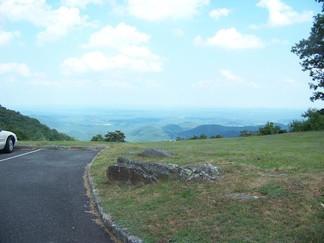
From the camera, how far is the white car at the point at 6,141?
52.2 ft

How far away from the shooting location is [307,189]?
6.96 m

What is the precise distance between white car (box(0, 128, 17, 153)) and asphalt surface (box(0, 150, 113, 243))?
243 centimetres

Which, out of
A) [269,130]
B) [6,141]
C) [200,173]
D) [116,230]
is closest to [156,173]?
[200,173]

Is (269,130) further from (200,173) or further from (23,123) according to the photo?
(23,123)

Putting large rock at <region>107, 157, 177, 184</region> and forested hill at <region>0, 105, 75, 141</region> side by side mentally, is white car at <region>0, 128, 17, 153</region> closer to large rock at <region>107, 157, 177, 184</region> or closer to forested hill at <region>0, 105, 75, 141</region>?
large rock at <region>107, 157, 177, 184</region>

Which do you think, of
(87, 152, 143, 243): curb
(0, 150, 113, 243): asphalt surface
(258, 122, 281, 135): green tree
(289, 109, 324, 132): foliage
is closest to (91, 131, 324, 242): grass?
(87, 152, 143, 243): curb

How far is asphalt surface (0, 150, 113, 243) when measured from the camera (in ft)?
19.5

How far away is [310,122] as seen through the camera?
33.0 meters

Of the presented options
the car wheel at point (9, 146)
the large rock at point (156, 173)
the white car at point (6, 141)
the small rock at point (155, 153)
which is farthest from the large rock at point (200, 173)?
the car wheel at point (9, 146)

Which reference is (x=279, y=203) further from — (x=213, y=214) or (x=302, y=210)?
(x=213, y=214)

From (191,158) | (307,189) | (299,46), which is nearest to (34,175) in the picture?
(191,158)

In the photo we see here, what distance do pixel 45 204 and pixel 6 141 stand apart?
31.6 feet

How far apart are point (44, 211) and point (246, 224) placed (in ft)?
13.5

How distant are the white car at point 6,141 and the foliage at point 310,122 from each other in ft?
83.6
